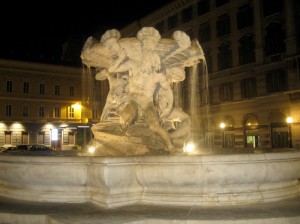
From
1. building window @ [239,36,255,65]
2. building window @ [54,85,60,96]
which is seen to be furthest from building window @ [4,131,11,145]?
building window @ [239,36,255,65]

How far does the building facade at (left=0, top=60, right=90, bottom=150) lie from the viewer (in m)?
43.8

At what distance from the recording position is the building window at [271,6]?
28.6 metres

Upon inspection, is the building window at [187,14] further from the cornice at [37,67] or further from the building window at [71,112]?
the building window at [71,112]

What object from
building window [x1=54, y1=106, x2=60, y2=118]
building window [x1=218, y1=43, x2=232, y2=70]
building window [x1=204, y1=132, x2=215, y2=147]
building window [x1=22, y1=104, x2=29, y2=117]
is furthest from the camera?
building window [x1=54, y1=106, x2=60, y2=118]

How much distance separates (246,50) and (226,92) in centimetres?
427

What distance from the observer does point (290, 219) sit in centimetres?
445

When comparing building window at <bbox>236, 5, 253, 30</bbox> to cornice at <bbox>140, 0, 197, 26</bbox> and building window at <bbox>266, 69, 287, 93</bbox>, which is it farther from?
cornice at <bbox>140, 0, 197, 26</bbox>

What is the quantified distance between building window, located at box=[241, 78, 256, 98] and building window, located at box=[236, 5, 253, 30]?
507 centimetres

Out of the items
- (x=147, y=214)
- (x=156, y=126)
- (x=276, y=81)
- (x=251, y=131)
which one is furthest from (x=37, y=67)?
(x=147, y=214)

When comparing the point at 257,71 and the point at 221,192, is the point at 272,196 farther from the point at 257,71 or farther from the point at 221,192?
the point at 257,71

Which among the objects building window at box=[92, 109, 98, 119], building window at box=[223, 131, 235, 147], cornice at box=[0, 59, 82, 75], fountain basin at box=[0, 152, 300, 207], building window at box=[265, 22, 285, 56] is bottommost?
fountain basin at box=[0, 152, 300, 207]

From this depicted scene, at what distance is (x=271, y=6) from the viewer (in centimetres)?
2941

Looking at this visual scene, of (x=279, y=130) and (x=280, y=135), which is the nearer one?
(x=280, y=135)

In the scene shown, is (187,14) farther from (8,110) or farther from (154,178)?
(154,178)
